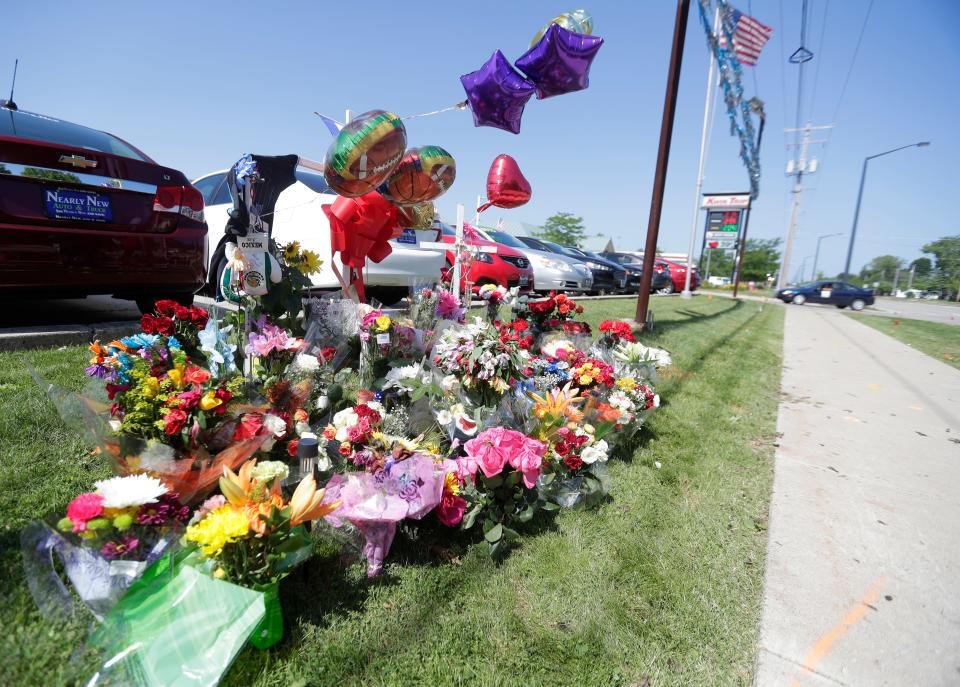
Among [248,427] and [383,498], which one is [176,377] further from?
[383,498]

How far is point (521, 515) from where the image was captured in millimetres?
2115

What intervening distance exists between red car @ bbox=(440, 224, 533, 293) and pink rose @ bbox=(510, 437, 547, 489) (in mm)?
5245

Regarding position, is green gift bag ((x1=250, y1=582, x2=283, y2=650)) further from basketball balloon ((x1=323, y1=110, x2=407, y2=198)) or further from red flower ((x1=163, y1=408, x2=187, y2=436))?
basketball balloon ((x1=323, y1=110, x2=407, y2=198))

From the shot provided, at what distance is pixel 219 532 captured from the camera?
135 cm

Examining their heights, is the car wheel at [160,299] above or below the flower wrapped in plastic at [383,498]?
above

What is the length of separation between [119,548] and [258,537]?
38cm

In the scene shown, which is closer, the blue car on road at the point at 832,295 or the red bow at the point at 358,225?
the red bow at the point at 358,225

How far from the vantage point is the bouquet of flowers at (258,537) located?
1.36m

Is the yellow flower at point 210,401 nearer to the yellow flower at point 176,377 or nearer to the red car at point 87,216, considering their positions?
the yellow flower at point 176,377

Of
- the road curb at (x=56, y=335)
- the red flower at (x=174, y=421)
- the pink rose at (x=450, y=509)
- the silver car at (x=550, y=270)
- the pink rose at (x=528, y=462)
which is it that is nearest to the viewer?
the red flower at (x=174, y=421)

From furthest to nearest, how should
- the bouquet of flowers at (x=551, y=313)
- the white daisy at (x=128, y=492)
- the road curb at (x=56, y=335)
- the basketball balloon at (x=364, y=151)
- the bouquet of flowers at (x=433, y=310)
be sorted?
the bouquet of flowers at (x=551, y=313) → the bouquet of flowers at (x=433, y=310) → the road curb at (x=56, y=335) → the basketball balloon at (x=364, y=151) → the white daisy at (x=128, y=492)

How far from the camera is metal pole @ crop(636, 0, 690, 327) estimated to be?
6.22 m

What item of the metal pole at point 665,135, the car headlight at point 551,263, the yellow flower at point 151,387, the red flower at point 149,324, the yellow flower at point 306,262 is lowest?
the yellow flower at point 151,387

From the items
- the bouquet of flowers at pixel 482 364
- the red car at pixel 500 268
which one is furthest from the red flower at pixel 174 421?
the red car at pixel 500 268
